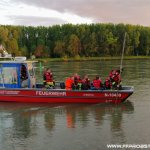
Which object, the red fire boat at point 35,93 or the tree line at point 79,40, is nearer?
the red fire boat at point 35,93

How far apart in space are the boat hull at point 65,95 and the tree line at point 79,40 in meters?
93.4

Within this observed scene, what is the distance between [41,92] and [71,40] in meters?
102

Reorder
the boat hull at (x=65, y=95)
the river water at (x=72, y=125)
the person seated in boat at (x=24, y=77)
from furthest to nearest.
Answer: the person seated in boat at (x=24, y=77), the boat hull at (x=65, y=95), the river water at (x=72, y=125)

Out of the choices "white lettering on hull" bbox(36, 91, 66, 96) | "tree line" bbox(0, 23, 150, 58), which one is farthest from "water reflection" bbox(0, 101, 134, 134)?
"tree line" bbox(0, 23, 150, 58)

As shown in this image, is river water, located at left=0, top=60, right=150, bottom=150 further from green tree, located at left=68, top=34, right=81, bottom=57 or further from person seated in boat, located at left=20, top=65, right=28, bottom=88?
green tree, located at left=68, top=34, right=81, bottom=57

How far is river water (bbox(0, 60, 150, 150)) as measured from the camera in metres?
16.5

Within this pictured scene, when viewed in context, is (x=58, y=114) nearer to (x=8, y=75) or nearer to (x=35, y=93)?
(x=35, y=93)

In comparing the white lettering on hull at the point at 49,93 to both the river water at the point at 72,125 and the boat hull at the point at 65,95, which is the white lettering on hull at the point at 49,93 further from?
the river water at the point at 72,125

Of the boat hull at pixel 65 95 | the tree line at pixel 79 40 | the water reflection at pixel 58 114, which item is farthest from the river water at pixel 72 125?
the tree line at pixel 79 40

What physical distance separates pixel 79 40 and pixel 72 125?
11077cm

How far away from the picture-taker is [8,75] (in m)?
25.6

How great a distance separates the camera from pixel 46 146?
1605cm

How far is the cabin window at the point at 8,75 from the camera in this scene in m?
25.6

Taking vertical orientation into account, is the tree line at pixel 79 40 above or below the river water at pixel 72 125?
above
